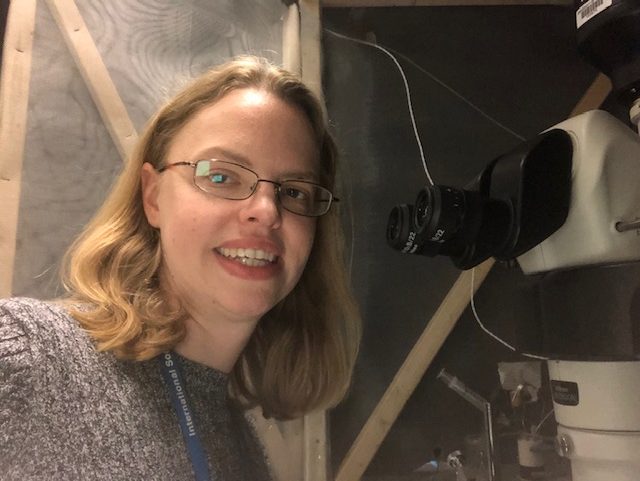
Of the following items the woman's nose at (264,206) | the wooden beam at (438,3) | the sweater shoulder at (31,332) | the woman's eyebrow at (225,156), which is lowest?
the sweater shoulder at (31,332)

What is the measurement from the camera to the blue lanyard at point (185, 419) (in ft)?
2.83

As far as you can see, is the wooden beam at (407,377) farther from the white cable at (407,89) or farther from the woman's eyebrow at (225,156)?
the woman's eyebrow at (225,156)

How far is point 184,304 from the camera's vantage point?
3.20ft

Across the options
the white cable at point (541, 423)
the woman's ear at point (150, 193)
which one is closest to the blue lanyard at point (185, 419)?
the woman's ear at point (150, 193)

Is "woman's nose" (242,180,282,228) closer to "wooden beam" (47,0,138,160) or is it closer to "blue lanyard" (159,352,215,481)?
"blue lanyard" (159,352,215,481)

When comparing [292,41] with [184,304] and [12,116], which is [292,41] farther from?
[184,304]

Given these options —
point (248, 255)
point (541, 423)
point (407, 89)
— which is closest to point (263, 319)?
point (248, 255)

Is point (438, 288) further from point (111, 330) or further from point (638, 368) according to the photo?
point (111, 330)

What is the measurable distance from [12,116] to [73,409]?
1.10m

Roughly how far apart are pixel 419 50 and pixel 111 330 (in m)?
1.48

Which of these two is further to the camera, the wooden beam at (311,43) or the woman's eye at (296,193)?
the wooden beam at (311,43)

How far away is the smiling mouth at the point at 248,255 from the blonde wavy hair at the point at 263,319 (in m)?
0.14

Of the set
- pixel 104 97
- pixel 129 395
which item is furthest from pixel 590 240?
pixel 104 97

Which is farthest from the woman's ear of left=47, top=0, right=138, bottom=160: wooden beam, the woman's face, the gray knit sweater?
left=47, top=0, right=138, bottom=160: wooden beam
